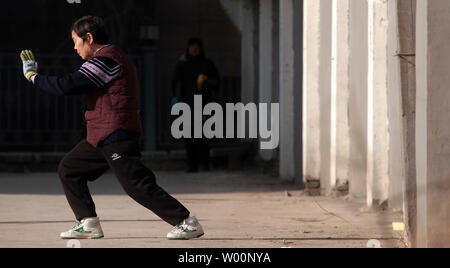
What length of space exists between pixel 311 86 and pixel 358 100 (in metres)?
1.63

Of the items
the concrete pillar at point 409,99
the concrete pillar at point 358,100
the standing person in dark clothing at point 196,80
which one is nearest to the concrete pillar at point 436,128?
the concrete pillar at point 409,99

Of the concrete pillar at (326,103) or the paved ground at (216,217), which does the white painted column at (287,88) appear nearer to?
the paved ground at (216,217)

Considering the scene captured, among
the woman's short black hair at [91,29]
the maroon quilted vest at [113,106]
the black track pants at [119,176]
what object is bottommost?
the black track pants at [119,176]

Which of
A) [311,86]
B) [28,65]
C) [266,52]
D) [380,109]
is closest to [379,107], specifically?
[380,109]

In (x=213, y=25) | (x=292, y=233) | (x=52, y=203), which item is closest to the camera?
(x=292, y=233)

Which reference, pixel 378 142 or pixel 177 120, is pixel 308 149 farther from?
pixel 177 120

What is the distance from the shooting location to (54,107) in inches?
787

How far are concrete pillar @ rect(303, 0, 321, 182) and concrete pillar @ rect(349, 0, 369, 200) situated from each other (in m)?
1.34

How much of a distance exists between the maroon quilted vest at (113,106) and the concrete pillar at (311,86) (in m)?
5.33

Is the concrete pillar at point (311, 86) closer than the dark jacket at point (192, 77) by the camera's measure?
Yes

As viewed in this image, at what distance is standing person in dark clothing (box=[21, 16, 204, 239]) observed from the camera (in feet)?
29.4

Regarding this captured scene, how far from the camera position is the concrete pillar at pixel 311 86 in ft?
46.7
